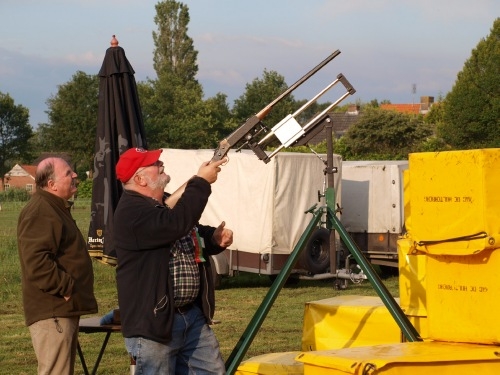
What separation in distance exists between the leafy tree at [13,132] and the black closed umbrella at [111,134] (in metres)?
83.4

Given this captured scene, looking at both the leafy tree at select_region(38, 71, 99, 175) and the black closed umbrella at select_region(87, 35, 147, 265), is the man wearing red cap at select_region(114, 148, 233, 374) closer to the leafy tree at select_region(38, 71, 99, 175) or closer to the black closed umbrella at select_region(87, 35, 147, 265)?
the black closed umbrella at select_region(87, 35, 147, 265)

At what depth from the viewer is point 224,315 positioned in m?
14.2

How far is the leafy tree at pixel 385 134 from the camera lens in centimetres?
5294

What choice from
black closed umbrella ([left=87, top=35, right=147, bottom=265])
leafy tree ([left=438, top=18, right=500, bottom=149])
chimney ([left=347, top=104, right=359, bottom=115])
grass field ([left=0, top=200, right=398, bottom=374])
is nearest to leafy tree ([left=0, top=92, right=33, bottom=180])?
chimney ([left=347, top=104, right=359, bottom=115])

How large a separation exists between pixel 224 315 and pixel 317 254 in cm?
419

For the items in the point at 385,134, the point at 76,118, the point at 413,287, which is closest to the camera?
the point at 413,287

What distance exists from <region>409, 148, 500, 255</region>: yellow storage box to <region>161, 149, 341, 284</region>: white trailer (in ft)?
38.3

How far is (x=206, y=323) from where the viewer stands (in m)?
5.69

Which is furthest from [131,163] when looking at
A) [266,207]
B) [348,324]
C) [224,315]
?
[266,207]

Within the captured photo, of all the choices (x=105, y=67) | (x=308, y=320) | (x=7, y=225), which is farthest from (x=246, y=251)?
(x=7, y=225)

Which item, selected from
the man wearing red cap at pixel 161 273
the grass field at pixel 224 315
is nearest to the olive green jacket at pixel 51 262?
the man wearing red cap at pixel 161 273

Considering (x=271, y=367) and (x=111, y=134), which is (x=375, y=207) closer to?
(x=111, y=134)

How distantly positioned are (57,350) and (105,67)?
496 cm

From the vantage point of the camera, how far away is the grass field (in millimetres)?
10422
